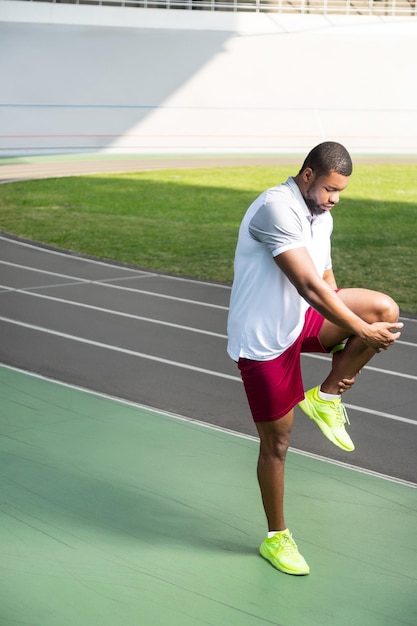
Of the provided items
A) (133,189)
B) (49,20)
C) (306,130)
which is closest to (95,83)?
(49,20)

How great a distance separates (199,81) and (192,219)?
67.7 feet

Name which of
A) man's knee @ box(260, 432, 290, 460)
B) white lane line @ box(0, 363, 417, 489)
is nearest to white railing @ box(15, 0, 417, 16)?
white lane line @ box(0, 363, 417, 489)

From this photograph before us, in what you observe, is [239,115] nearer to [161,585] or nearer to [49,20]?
[49,20]

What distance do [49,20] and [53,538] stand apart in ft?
116

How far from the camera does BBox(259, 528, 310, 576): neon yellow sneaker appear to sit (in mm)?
4867

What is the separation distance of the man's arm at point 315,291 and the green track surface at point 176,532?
1275 mm

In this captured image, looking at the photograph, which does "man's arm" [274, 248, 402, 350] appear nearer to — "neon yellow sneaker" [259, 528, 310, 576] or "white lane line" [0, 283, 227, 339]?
"neon yellow sneaker" [259, 528, 310, 576]

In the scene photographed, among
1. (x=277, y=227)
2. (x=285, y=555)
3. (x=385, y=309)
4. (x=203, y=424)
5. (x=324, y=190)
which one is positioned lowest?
(x=203, y=424)

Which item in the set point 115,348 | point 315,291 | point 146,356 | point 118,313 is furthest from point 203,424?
point 118,313

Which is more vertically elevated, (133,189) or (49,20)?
(49,20)

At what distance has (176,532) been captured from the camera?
17.8 ft

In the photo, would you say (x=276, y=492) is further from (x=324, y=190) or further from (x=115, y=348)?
(x=115, y=348)

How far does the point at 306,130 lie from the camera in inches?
1603

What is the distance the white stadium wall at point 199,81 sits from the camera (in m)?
37.2
